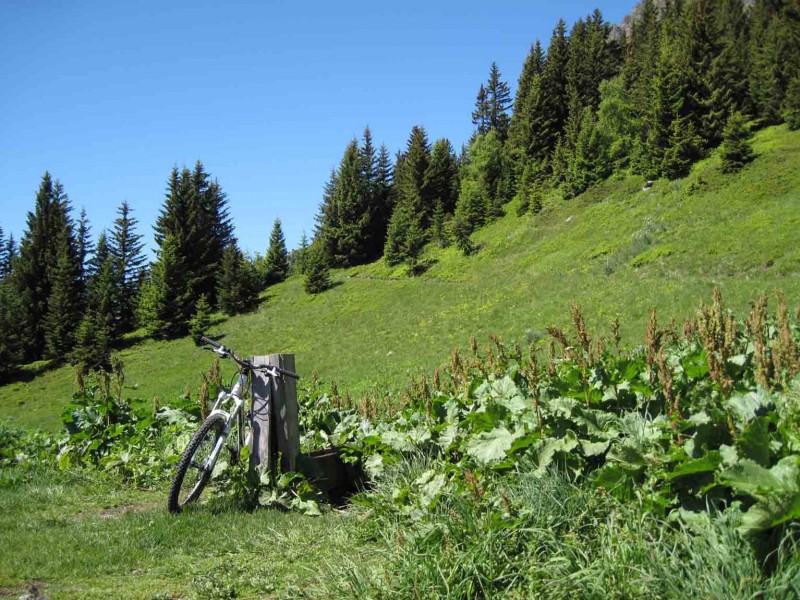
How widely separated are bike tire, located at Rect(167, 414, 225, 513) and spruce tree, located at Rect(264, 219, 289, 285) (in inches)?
2142

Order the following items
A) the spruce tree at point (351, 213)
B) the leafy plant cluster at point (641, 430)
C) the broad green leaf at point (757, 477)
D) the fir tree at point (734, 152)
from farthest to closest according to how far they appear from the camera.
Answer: the spruce tree at point (351, 213) → the fir tree at point (734, 152) → the leafy plant cluster at point (641, 430) → the broad green leaf at point (757, 477)

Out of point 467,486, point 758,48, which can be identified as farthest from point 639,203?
point 467,486

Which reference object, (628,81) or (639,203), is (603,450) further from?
(628,81)

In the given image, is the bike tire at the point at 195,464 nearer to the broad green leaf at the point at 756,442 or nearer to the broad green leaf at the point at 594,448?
the broad green leaf at the point at 594,448

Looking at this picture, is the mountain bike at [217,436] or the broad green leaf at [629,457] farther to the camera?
the mountain bike at [217,436]

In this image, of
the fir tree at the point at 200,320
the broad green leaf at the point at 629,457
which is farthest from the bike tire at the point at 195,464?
the fir tree at the point at 200,320

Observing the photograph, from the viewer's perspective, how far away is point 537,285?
102 feet

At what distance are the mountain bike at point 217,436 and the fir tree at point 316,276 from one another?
143 feet

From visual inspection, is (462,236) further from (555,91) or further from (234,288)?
(555,91)

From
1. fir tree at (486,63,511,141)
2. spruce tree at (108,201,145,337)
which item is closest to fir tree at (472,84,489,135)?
fir tree at (486,63,511,141)

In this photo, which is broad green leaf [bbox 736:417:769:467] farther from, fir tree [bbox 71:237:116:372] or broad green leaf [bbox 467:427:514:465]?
fir tree [bbox 71:237:116:372]

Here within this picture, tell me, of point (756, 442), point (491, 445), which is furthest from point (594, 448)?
point (756, 442)

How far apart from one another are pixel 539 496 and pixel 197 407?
5.76 metres

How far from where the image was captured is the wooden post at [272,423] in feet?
17.5
